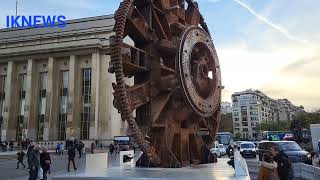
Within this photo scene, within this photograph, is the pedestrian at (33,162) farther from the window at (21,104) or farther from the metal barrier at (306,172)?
the window at (21,104)

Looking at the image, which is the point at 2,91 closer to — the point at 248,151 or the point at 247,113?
the point at 248,151

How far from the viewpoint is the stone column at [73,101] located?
70250mm

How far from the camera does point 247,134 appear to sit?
576 ft

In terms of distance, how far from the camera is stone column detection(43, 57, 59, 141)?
72250 mm

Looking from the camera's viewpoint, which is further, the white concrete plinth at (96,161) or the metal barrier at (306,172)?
the metal barrier at (306,172)

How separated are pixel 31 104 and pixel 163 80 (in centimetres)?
7187

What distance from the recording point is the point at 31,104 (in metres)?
75.3

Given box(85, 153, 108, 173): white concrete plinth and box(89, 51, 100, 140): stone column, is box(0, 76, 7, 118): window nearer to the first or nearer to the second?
box(89, 51, 100, 140): stone column

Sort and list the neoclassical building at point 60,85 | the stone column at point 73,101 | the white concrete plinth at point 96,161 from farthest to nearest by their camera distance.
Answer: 1. the neoclassical building at point 60,85
2. the stone column at point 73,101
3. the white concrete plinth at point 96,161

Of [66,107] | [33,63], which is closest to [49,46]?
[33,63]

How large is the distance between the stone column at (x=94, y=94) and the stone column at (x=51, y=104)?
9.37 meters

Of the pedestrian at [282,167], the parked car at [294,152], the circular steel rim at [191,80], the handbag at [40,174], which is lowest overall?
the handbag at [40,174]

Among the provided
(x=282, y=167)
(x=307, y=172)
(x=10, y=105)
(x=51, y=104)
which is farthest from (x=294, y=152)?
(x=10, y=105)

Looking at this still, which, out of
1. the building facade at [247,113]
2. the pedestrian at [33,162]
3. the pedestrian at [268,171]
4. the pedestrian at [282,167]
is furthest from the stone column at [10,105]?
the building facade at [247,113]
